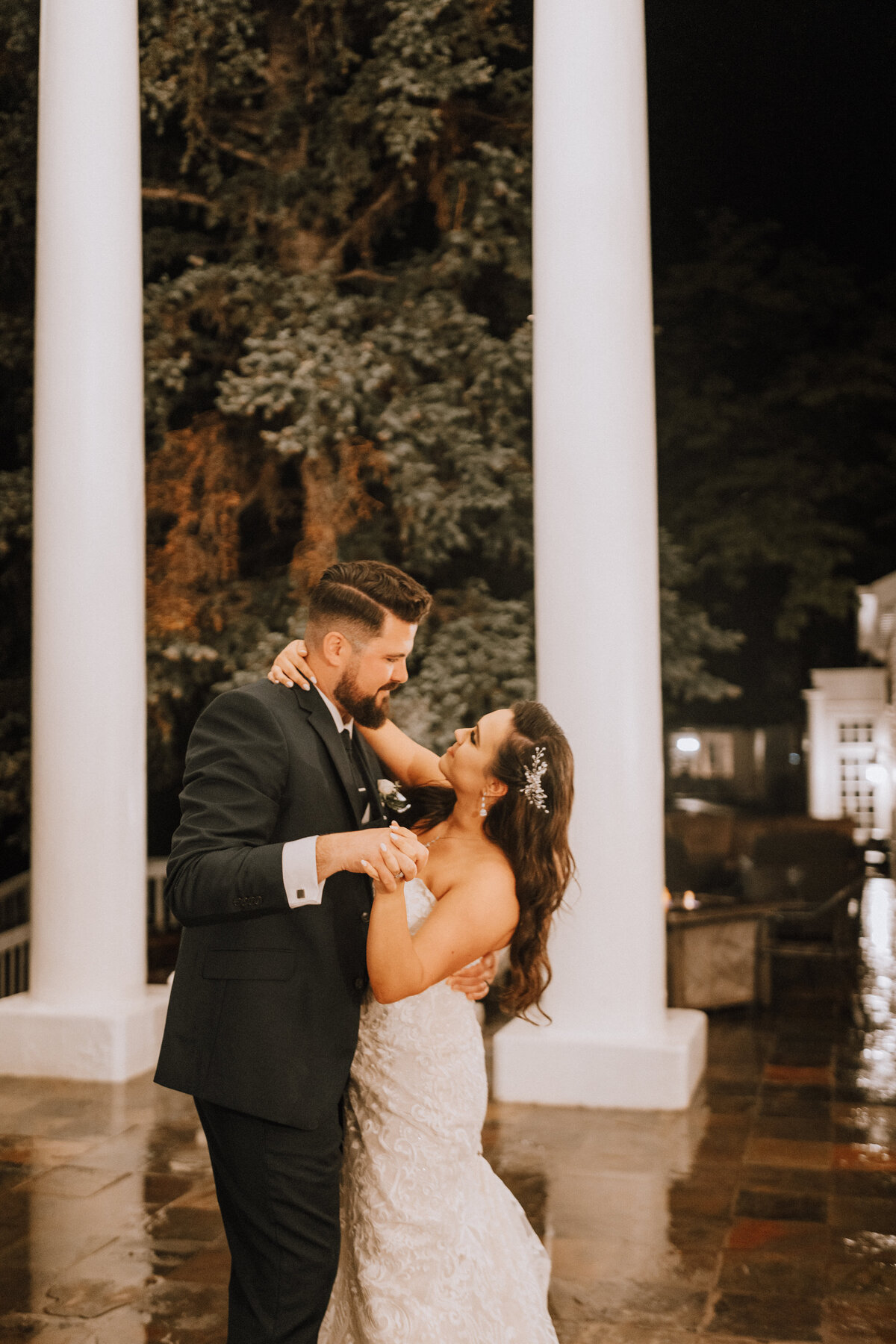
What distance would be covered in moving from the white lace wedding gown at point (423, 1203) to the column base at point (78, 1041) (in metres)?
3.67

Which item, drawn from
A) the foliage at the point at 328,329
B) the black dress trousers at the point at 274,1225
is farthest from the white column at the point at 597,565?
the black dress trousers at the point at 274,1225

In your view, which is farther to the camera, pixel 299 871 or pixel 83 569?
pixel 83 569

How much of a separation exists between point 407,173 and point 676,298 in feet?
14.3

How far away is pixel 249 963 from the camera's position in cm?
Result: 264

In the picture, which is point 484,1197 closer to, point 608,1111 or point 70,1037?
point 608,1111

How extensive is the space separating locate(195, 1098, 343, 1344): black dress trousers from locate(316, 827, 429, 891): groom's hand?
23.1 inches

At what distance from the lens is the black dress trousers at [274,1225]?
2.55 m

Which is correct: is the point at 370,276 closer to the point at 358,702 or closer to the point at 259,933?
the point at 358,702

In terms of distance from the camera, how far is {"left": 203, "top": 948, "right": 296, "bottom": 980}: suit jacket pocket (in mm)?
2637

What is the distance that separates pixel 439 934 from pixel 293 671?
0.69 m

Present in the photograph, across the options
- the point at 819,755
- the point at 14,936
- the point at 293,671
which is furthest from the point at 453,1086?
the point at 819,755

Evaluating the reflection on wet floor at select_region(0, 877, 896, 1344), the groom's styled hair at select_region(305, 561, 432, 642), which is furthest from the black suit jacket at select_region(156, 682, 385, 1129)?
the reflection on wet floor at select_region(0, 877, 896, 1344)

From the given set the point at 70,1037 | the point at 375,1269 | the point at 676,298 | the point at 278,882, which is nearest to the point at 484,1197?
the point at 375,1269

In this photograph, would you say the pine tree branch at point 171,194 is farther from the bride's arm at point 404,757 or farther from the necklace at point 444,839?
the necklace at point 444,839
